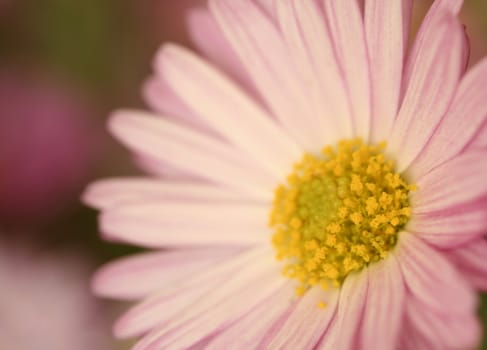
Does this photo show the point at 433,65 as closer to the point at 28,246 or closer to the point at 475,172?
the point at 475,172

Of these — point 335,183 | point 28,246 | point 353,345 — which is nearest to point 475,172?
point 353,345

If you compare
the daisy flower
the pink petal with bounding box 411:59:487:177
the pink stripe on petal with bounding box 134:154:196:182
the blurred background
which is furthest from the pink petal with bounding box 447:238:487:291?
the blurred background

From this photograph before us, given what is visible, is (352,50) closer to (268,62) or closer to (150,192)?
(268,62)

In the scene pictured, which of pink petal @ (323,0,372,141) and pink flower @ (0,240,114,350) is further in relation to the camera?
pink flower @ (0,240,114,350)

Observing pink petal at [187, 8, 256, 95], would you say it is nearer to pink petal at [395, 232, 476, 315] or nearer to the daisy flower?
the daisy flower

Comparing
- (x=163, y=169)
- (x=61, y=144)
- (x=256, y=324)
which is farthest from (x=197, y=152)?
(x=61, y=144)

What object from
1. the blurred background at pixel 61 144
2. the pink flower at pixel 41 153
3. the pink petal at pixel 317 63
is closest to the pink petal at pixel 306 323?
the pink petal at pixel 317 63
